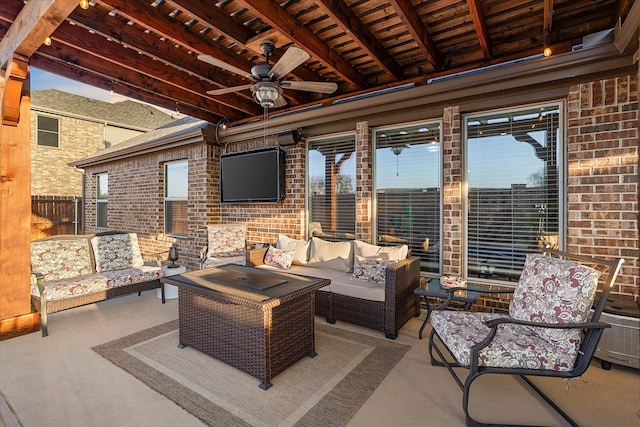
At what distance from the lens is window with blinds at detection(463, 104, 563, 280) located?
3.48 meters

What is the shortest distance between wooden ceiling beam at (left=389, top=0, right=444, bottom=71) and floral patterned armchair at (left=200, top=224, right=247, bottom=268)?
3.82m

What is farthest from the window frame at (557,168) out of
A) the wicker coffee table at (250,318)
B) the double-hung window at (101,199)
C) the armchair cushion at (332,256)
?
the double-hung window at (101,199)

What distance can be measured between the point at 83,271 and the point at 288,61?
3762 mm

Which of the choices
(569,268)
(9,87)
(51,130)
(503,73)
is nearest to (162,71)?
(9,87)

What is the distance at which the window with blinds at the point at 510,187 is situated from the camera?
3477 millimetres

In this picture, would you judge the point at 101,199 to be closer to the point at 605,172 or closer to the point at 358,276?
the point at 358,276

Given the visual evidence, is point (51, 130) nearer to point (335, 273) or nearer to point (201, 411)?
point (335, 273)

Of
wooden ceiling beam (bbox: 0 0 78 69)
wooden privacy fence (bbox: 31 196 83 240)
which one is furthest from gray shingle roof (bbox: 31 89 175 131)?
wooden ceiling beam (bbox: 0 0 78 69)

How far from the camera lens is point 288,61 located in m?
2.80

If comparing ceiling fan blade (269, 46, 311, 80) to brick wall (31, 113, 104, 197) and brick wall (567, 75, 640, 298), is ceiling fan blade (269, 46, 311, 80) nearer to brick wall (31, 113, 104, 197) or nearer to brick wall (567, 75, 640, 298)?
brick wall (567, 75, 640, 298)

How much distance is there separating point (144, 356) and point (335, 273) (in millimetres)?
2234

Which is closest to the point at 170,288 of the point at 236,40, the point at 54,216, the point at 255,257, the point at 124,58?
the point at 255,257

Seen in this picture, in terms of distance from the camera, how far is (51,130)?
11.8m

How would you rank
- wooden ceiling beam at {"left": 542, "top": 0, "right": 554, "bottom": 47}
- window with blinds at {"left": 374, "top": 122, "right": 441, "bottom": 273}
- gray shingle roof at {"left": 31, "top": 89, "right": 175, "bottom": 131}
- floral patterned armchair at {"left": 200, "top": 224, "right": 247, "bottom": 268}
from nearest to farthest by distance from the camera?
1. wooden ceiling beam at {"left": 542, "top": 0, "right": 554, "bottom": 47}
2. window with blinds at {"left": 374, "top": 122, "right": 441, "bottom": 273}
3. floral patterned armchair at {"left": 200, "top": 224, "right": 247, "bottom": 268}
4. gray shingle roof at {"left": 31, "top": 89, "right": 175, "bottom": 131}
